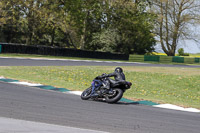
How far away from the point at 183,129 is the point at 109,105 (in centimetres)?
349

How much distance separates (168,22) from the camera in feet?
212

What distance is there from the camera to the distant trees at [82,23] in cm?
4734

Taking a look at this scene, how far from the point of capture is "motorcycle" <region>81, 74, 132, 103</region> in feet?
36.7

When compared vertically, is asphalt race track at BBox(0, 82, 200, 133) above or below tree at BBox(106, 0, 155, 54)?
below

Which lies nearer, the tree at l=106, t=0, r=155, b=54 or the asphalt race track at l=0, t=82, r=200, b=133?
the asphalt race track at l=0, t=82, r=200, b=133

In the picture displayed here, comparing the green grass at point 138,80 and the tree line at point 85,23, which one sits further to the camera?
the tree line at point 85,23

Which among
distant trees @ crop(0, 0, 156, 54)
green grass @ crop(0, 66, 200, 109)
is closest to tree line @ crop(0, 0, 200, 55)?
distant trees @ crop(0, 0, 156, 54)

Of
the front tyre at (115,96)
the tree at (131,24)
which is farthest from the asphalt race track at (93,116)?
the tree at (131,24)

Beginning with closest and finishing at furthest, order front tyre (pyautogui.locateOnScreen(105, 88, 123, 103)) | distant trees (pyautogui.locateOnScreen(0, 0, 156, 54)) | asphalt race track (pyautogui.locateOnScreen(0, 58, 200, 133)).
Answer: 1. asphalt race track (pyautogui.locateOnScreen(0, 58, 200, 133))
2. front tyre (pyautogui.locateOnScreen(105, 88, 123, 103))
3. distant trees (pyautogui.locateOnScreen(0, 0, 156, 54))

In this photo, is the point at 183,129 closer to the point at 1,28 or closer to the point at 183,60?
the point at 1,28

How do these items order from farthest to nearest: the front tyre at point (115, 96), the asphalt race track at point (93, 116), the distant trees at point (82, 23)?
the distant trees at point (82, 23)
the front tyre at point (115, 96)
the asphalt race track at point (93, 116)

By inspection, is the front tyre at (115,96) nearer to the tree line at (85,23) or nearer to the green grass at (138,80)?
the green grass at (138,80)

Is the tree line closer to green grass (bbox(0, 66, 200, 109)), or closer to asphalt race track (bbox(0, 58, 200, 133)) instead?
green grass (bbox(0, 66, 200, 109))

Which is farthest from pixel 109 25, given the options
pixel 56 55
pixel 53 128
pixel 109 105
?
pixel 53 128
